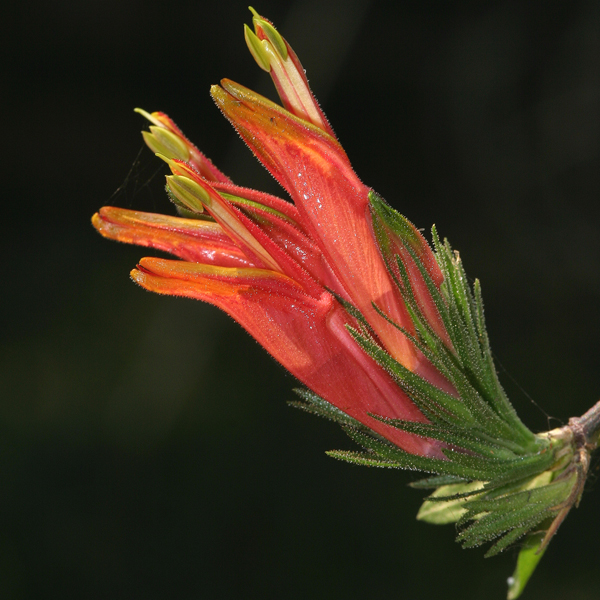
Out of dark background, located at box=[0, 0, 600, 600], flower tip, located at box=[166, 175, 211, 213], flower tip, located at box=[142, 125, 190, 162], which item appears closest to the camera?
flower tip, located at box=[166, 175, 211, 213]

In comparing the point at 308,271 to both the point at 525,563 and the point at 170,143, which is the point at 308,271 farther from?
the point at 525,563

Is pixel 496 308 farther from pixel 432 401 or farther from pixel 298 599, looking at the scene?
pixel 432 401

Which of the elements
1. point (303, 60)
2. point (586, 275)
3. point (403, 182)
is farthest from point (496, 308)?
point (303, 60)

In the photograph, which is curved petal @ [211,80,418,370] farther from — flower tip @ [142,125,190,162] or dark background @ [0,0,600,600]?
dark background @ [0,0,600,600]

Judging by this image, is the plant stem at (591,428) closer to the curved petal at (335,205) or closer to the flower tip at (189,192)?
the curved petal at (335,205)

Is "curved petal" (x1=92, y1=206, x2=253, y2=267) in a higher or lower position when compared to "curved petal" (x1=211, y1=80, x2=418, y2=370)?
lower

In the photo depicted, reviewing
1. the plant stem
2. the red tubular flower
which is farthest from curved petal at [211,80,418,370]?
the plant stem

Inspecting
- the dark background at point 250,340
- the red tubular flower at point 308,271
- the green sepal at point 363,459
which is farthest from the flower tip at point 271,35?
the dark background at point 250,340
